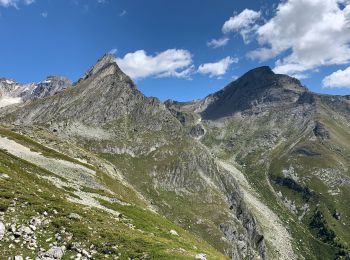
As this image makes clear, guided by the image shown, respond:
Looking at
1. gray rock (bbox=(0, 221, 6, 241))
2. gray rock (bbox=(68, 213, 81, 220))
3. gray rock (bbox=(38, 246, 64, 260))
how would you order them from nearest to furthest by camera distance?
1. gray rock (bbox=(38, 246, 64, 260))
2. gray rock (bbox=(0, 221, 6, 241))
3. gray rock (bbox=(68, 213, 81, 220))

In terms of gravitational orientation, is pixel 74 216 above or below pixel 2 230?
above

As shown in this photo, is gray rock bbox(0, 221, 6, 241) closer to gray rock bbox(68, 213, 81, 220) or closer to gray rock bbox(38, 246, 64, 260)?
gray rock bbox(38, 246, 64, 260)

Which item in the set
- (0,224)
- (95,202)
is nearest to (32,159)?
(95,202)

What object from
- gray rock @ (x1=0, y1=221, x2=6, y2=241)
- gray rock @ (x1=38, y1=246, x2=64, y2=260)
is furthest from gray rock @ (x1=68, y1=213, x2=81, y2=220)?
gray rock @ (x1=0, y1=221, x2=6, y2=241)

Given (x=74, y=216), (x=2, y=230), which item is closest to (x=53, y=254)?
(x=2, y=230)

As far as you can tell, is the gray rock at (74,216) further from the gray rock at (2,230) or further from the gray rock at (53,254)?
the gray rock at (2,230)

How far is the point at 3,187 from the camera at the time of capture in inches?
1658

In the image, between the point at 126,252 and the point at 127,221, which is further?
the point at 127,221

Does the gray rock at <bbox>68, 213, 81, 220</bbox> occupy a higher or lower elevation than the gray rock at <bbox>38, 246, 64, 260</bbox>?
higher

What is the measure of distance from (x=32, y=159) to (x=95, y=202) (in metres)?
35.4

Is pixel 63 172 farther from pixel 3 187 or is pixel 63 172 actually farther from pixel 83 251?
pixel 83 251

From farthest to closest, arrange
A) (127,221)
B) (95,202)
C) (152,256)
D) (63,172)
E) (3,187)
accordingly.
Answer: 1. (63,172)
2. (95,202)
3. (127,221)
4. (3,187)
5. (152,256)

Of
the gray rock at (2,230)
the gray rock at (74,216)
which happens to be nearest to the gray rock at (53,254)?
the gray rock at (2,230)

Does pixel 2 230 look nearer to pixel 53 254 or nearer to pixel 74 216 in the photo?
pixel 53 254
